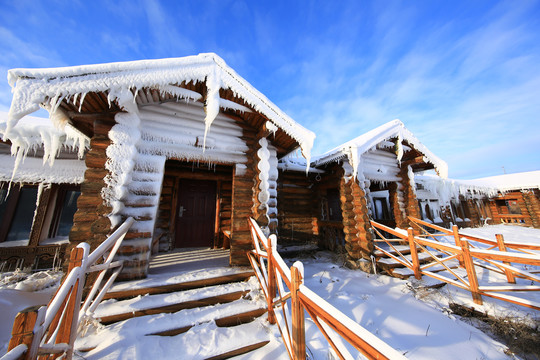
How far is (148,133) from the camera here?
3.97 m

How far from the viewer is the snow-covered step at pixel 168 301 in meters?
2.58

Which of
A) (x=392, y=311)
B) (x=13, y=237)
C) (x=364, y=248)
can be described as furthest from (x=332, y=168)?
(x=13, y=237)

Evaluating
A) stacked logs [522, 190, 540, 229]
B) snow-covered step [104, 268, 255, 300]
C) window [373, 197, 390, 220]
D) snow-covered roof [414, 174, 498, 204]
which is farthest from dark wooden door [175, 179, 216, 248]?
stacked logs [522, 190, 540, 229]

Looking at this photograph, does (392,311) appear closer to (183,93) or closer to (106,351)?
(106,351)

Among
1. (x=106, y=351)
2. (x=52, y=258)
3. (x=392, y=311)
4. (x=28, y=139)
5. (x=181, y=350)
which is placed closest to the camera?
(x=106, y=351)

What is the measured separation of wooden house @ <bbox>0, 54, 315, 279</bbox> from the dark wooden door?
42.9 inches

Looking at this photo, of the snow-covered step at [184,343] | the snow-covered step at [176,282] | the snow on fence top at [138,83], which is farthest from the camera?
the snow-covered step at [176,282]

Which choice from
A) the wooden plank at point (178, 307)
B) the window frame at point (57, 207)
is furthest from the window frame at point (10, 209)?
the wooden plank at point (178, 307)

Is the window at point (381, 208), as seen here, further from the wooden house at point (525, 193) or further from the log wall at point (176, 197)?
the wooden house at point (525, 193)

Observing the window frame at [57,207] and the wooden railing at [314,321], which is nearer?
the wooden railing at [314,321]

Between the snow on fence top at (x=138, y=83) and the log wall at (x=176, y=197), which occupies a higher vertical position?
the snow on fence top at (x=138, y=83)

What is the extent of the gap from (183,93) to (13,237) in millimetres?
7344

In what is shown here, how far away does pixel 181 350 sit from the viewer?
7.38 ft

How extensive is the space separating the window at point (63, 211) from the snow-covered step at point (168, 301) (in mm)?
5616
